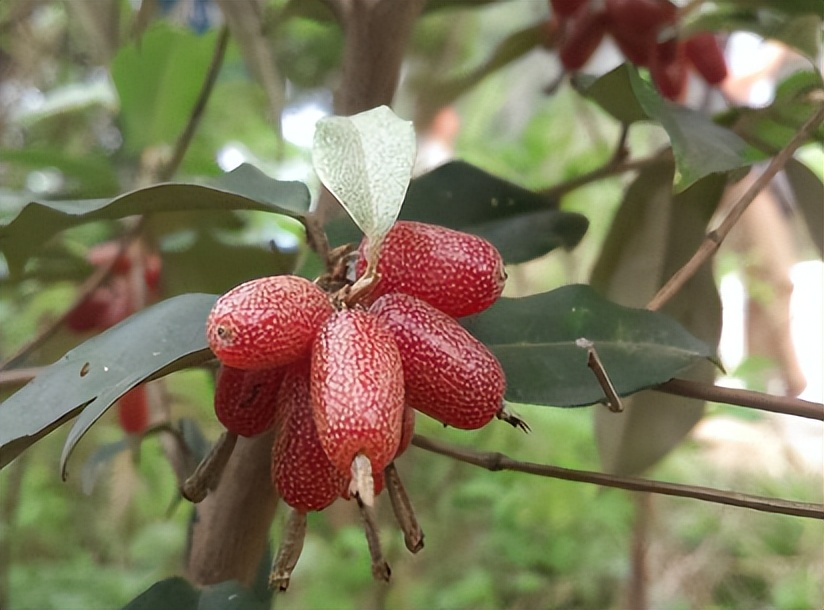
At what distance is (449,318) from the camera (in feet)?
0.97

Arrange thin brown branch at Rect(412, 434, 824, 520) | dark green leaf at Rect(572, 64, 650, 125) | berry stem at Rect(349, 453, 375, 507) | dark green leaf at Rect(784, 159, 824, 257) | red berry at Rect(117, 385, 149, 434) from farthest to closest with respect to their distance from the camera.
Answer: red berry at Rect(117, 385, 149, 434) → dark green leaf at Rect(784, 159, 824, 257) → dark green leaf at Rect(572, 64, 650, 125) → thin brown branch at Rect(412, 434, 824, 520) → berry stem at Rect(349, 453, 375, 507)

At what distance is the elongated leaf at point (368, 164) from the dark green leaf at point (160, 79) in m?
0.49

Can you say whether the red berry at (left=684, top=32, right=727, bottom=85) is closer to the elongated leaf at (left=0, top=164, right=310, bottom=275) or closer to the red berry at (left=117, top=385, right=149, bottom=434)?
the elongated leaf at (left=0, top=164, right=310, bottom=275)

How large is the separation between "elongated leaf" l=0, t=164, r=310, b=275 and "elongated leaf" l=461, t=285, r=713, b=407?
11 cm

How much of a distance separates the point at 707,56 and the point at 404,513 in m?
0.54

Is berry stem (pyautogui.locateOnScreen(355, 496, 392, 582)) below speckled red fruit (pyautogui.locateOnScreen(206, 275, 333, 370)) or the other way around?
below

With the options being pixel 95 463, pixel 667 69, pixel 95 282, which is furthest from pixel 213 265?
pixel 667 69

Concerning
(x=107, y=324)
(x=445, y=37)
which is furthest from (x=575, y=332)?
(x=445, y=37)

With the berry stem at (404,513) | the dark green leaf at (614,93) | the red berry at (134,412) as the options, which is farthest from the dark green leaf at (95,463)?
the dark green leaf at (614,93)

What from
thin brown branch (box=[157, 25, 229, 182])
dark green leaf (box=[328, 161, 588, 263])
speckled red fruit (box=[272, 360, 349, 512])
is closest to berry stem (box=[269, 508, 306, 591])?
speckled red fruit (box=[272, 360, 349, 512])

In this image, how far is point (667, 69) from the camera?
63 centimetres

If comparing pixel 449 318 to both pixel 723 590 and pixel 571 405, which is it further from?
pixel 723 590

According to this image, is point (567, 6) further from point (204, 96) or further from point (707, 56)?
point (204, 96)

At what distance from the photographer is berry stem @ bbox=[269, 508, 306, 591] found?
0.28 metres
